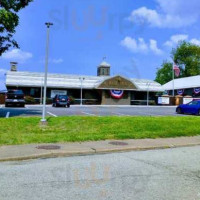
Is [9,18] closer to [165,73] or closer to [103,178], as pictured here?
[103,178]

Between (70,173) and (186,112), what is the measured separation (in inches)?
940

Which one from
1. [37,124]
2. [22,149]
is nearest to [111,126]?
[37,124]

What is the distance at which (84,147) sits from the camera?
34.9 feet

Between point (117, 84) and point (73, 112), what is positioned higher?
point (117, 84)

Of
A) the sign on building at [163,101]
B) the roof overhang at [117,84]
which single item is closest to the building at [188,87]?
the sign on building at [163,101]

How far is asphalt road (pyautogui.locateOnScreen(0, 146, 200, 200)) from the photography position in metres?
5.62

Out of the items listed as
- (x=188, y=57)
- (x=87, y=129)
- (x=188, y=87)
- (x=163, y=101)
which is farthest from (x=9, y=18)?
(x=188, y=57)

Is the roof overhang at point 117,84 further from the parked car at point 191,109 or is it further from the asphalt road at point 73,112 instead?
the parked car at point 191,109

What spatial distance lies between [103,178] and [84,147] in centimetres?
392

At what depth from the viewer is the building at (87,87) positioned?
4609 centimetres

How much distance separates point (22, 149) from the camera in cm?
991

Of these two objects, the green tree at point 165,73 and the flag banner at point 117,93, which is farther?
the green tree at point 165,73

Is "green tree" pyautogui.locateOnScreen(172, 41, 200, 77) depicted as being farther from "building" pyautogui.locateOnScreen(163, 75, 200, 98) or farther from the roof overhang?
the roof overhang

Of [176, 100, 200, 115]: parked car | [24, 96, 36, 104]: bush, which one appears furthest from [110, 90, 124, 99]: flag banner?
[176, 100, 200, 115]: parked car
